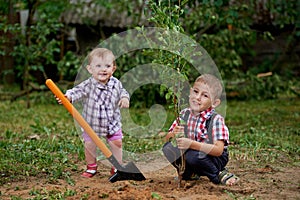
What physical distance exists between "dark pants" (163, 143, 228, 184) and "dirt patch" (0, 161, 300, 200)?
0.24 feet

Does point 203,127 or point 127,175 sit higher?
point 203,127

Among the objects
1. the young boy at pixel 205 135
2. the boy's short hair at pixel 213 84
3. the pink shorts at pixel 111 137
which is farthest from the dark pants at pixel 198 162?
the pink shorts at pixel 111 137

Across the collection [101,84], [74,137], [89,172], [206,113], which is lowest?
[74,137]

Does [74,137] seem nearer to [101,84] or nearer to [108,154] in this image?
[101,84]

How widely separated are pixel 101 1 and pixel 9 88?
3.19m

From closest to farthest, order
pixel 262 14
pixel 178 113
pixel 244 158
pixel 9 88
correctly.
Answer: pixel 178 113, pixel 244 158, pixel 262 14, pixel 9 88

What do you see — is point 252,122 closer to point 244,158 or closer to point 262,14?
point 244,158

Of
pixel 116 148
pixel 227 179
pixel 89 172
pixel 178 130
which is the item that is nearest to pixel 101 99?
pixel 116 148

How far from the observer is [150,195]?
3270 millimetres

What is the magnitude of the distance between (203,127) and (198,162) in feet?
0.79

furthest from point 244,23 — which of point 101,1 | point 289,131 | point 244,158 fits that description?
point 244,158

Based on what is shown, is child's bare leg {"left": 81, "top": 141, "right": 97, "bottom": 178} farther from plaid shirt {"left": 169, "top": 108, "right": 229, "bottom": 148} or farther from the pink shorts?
plaid shirt {"left": 169, "top": 108, "right": 229, "bottom": 148}

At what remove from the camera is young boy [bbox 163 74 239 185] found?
3.64m

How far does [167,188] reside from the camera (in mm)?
3598
